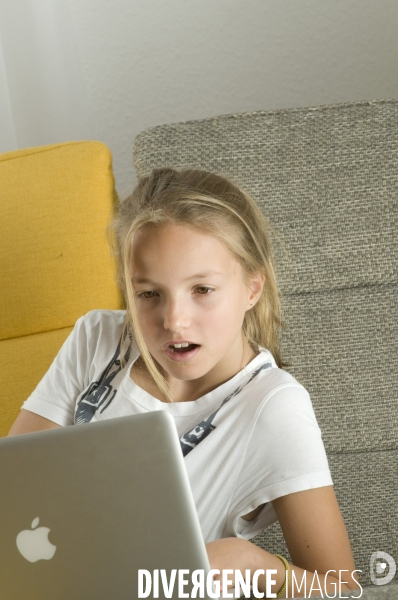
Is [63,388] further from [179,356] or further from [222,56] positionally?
[222,56]

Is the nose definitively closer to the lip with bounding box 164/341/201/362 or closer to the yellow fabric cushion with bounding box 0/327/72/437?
the lip with bounding box 164/341/201/362

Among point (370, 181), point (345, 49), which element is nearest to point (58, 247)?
point (370, 181)

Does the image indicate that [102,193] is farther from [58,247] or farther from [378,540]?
[378,540]

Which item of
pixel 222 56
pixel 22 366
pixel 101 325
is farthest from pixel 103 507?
pixel 222 56

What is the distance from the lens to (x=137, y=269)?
95 centimetres

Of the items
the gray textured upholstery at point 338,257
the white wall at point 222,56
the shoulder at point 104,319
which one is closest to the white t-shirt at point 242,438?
the shoulder at point 104,319

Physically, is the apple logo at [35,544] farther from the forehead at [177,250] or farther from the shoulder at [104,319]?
the shoulder at [104,319]

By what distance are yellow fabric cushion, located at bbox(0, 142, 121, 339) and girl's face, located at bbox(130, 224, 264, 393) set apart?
45 cm

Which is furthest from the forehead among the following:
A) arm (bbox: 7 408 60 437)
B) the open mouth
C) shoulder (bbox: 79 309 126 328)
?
arm (bbox: 7 408 60 437)

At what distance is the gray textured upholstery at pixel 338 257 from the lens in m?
1.21

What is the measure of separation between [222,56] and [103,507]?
1359mm

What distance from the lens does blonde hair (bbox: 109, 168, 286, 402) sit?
971 millimetres

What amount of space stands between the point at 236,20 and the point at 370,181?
64 centimetres

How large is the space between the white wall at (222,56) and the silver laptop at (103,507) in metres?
1.30
